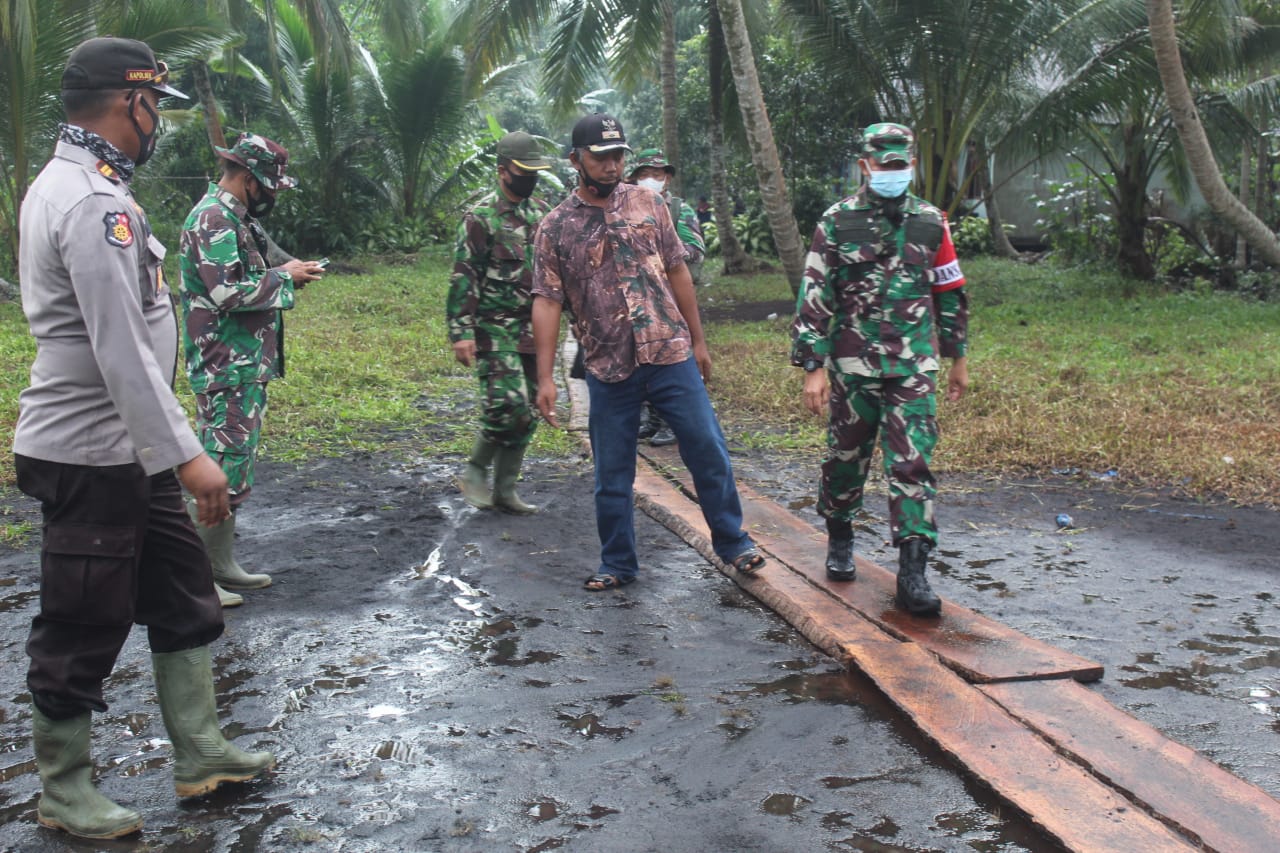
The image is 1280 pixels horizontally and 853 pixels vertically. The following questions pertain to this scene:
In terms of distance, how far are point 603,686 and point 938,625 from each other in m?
1.27

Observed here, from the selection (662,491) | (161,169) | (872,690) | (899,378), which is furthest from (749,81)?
(161,169)

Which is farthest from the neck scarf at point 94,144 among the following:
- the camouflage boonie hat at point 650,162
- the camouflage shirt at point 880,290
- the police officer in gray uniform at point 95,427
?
the camouflage boonie hat at point 650,162

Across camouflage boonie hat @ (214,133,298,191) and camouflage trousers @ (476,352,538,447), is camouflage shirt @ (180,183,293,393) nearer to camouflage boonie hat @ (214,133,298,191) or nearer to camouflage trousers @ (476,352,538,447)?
camouflage boonie hat @ (214,133,298,191)

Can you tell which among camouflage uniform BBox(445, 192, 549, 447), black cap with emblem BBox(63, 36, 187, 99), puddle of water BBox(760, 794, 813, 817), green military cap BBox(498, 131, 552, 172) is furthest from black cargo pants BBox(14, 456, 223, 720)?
green military cap BBox(498, 131, 552, 172)

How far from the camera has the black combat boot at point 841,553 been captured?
15.8 feet

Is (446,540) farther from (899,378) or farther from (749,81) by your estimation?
(749,81)

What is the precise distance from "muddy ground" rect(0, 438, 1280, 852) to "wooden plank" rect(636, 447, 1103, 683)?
0.19m

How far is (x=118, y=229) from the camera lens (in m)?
2.73

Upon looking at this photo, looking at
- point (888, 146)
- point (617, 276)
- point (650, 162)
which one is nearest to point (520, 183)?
point (617, 276)

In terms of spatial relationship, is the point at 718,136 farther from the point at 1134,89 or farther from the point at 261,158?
the point at 261,158

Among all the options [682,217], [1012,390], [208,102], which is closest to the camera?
[682,217]

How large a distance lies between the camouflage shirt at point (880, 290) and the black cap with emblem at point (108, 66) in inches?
96.8

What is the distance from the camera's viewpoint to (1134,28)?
13.3 m

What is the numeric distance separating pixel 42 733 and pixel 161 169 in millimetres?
23849
